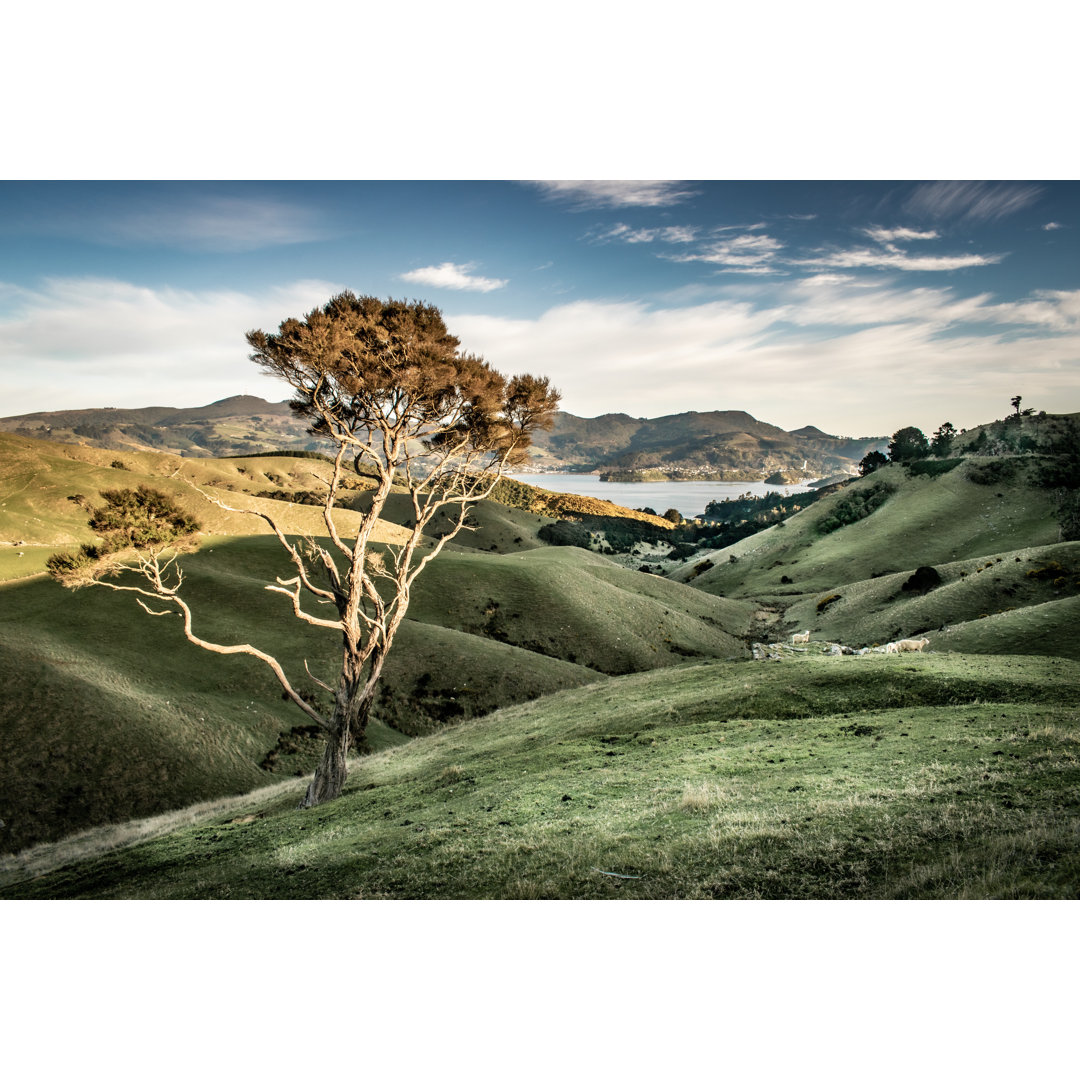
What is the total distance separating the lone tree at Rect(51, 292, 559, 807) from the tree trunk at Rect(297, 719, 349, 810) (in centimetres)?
3

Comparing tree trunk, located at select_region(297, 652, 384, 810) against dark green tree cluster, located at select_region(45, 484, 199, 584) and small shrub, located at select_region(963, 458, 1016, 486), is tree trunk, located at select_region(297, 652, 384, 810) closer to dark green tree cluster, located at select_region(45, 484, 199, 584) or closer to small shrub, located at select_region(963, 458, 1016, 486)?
dark green tree cluster, located at select_region(45, 484, 199, 584)

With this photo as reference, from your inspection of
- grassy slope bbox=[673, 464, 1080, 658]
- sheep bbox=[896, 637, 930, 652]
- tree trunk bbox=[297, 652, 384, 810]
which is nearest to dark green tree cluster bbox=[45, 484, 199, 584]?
tree trunk bbox=[297, 652, 384, 810]

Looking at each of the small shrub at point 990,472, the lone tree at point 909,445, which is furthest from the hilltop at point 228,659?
the lone tree at point 909,445

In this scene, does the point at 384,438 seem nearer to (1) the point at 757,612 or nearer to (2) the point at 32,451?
(1) the point at 757,612

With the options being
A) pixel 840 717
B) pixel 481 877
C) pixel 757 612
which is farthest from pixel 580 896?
pixel 757 612

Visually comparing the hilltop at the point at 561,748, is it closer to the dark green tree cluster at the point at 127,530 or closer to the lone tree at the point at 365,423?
the lone tree at the point at 365,423

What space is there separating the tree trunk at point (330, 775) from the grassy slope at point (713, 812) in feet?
2.09

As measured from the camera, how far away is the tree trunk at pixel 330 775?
13.7 metres

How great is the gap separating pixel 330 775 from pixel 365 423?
33.0 ft

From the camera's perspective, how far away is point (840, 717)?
13.0 meters

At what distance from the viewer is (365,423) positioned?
1647cm

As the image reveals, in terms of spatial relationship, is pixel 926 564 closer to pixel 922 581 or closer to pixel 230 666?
pixel 922 581

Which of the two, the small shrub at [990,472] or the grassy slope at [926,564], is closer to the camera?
the grassy slope at [926,564]

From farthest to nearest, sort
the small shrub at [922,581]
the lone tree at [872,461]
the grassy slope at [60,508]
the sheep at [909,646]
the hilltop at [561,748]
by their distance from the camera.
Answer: the lone tree at [872,461] → the grassy slope at [60,508] → the small shrub at [922,581] → the sheep at [909,646] → the hilltop at [561,748]
